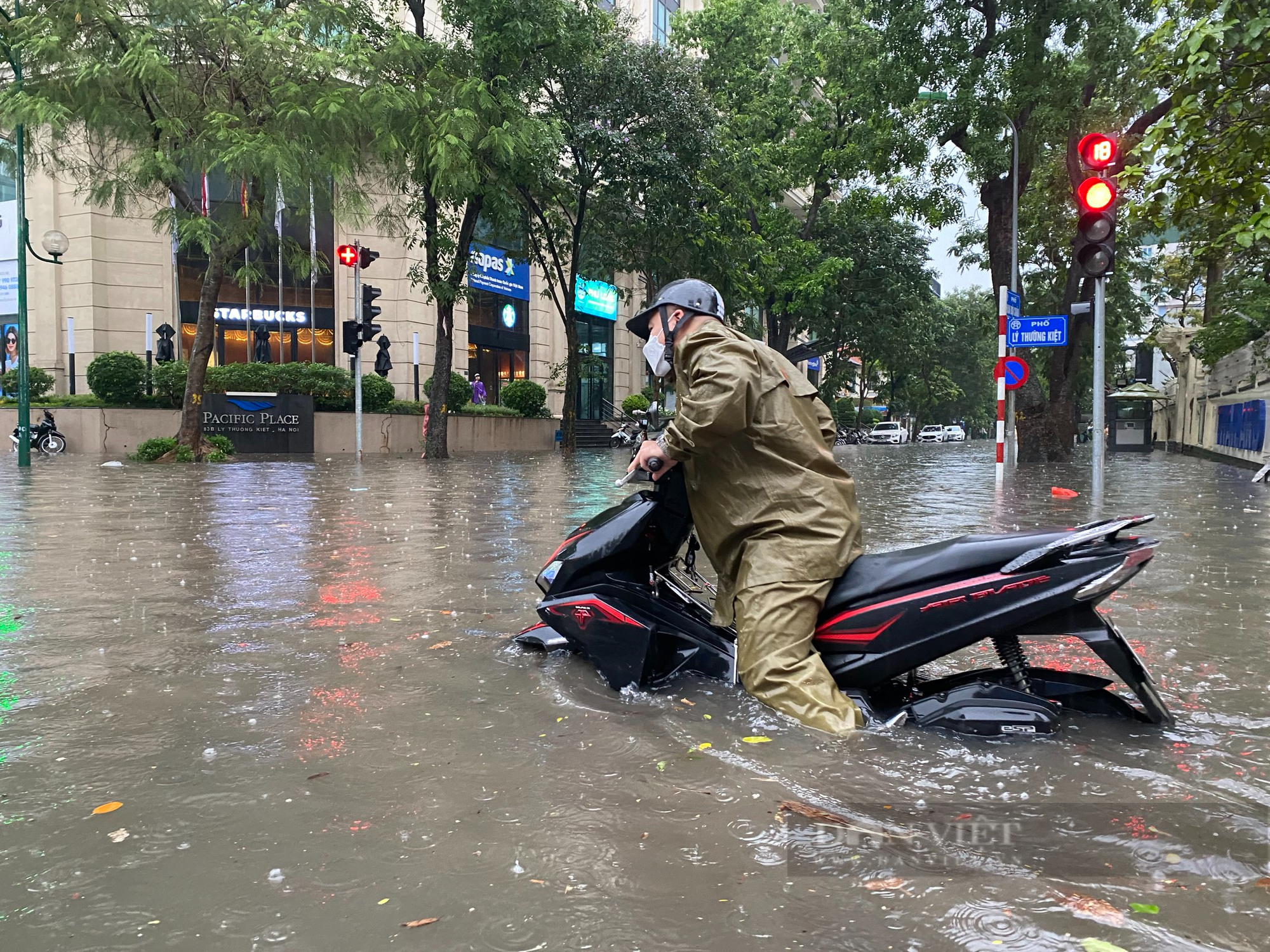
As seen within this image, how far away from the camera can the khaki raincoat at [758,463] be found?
3211mm

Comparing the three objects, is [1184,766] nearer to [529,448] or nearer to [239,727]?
[239,727]

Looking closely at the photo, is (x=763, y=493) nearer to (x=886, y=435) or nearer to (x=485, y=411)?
(x=485, y=411)

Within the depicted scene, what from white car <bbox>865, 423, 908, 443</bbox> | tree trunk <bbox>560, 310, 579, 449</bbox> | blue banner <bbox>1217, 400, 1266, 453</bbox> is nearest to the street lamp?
tree trunk <bbox>560, 310, 579, 449</bbox>

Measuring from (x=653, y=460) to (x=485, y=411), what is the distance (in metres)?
28.1

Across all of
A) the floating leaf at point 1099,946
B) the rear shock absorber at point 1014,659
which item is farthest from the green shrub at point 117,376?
the floating leaf at point 1099,946

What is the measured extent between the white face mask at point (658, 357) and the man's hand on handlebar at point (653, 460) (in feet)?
1.25

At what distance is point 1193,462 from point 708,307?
89.1 ft

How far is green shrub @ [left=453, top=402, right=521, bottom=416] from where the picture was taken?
2955cm

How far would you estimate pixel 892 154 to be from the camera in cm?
2155

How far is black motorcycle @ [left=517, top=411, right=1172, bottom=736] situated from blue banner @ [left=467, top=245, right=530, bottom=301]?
31.7 m

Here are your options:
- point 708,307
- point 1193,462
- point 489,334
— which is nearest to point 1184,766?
point 708,307

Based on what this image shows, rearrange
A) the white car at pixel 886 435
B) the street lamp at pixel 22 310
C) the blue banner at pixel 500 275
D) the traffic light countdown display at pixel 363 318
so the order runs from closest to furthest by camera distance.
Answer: the street lamp at pixel 22 310 < the traffic light countdown display at pixel 363 318 < the blue banner at pixel 500 275 < the white car at pixel 886 435

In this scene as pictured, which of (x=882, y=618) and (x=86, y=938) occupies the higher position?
(x=882, y=618)

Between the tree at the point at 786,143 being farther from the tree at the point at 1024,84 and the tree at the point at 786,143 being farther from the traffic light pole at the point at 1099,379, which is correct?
the traffic light pole at the point at 1099,379
